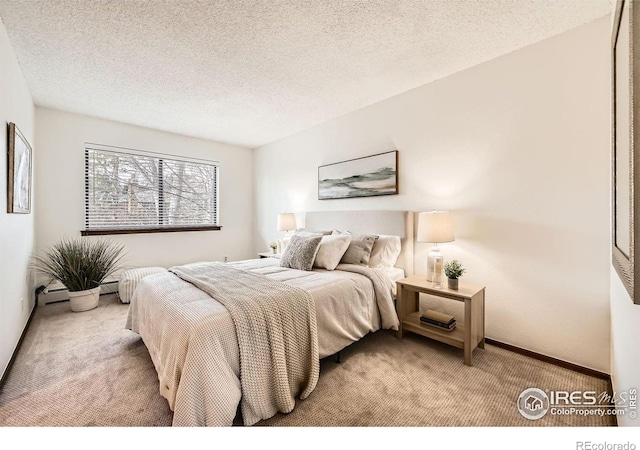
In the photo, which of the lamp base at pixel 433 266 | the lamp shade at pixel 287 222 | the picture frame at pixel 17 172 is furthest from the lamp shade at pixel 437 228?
the picture frame at pixel 17 172

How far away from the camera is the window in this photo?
12.3 ft

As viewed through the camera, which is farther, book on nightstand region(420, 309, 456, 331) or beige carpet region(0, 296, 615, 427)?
book on nightstand region(420, 309, 456, 331)

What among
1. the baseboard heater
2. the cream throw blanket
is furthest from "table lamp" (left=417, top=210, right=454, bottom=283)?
the baseboard heater

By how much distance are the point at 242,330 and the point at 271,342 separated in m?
0.20

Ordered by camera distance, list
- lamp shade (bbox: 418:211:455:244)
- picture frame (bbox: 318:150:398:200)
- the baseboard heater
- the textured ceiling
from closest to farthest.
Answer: the textured ceiling < lamp shade (bbox: 418:211:455:244) < picture frame (bbox: 318:150:398:200) < the baseboard heater

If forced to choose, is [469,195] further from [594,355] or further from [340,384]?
[340,384]

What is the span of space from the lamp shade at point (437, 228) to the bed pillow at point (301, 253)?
102cm

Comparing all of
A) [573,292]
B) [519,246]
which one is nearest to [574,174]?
→ [519,246]

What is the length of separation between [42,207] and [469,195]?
4931mm

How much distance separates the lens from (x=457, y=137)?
2.57 m

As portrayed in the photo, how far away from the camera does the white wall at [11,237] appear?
1.89 meters

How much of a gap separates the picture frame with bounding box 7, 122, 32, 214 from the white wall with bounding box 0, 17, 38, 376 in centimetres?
6
